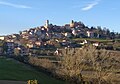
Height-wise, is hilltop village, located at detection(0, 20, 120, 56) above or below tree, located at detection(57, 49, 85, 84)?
above

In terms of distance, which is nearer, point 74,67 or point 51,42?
point 74,67

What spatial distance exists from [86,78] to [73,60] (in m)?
3.21

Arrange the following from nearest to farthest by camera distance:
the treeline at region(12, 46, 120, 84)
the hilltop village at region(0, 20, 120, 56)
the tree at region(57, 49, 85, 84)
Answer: the treeline at region(12, 46, 120, 84) < the tree at region(57, 49, 85, 84) < the hilltop village at region(0, 20, 120, 56)

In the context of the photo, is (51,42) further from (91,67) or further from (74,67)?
(91,67)

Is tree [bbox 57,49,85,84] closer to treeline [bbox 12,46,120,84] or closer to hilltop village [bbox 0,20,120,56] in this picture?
treeline [bbox 12,46,120,84]

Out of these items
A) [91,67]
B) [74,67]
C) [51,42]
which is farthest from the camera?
[51,42]

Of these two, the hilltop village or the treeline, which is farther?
the hilltop village

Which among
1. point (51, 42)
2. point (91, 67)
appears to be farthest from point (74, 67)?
point (51, 42)

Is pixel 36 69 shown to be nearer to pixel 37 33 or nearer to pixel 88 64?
pixel 88 64

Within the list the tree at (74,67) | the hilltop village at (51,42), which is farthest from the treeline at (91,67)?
the hilltop village at (51,42)

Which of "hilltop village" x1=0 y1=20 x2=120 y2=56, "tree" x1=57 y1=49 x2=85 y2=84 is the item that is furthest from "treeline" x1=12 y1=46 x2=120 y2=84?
"hilltop village" x1=0 y1=20 x2=120 y2=56

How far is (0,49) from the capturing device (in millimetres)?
100750

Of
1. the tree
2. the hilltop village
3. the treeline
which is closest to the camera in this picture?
the treeline

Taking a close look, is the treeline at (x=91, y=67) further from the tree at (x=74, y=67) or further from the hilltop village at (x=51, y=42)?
the hilltop village at (x=51, y=42)
